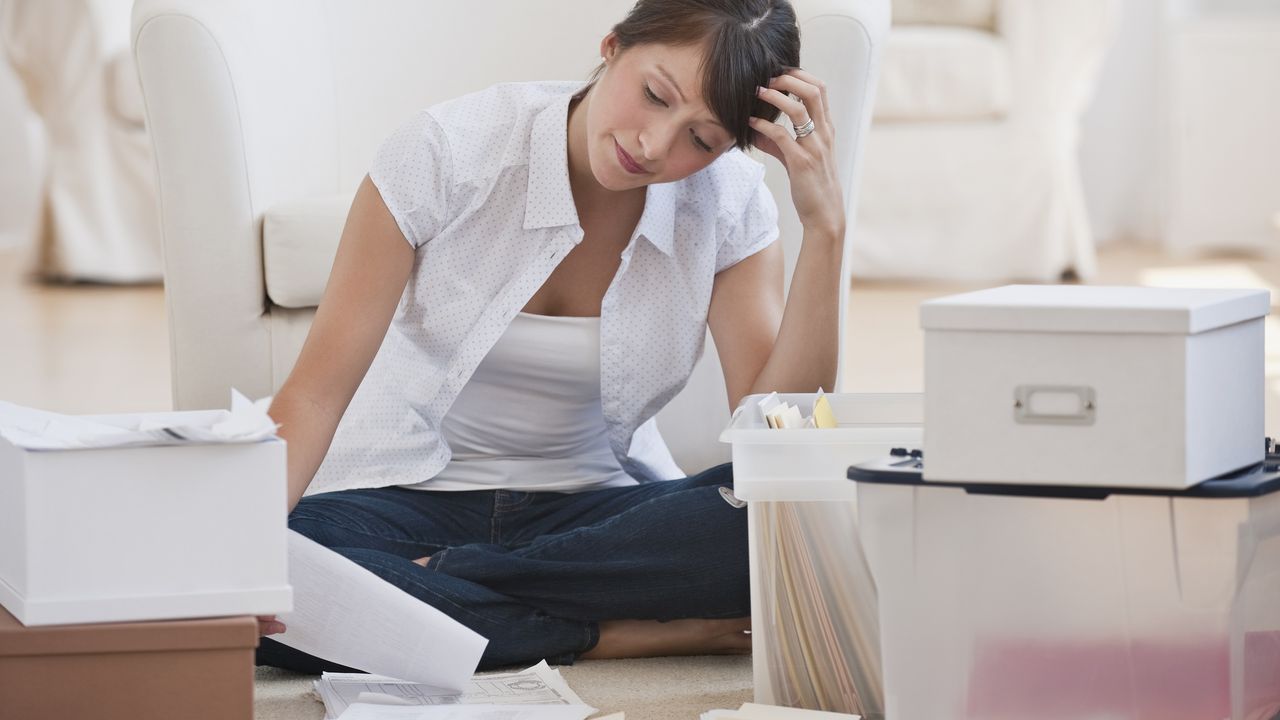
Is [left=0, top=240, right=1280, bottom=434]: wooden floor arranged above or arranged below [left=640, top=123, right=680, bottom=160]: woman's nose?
below

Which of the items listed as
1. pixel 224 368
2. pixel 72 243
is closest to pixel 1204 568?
pixel 224 368

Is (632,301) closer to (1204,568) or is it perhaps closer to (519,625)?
(519,625)

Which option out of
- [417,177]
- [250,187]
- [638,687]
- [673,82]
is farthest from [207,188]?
[638,687]

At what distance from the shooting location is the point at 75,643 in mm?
996

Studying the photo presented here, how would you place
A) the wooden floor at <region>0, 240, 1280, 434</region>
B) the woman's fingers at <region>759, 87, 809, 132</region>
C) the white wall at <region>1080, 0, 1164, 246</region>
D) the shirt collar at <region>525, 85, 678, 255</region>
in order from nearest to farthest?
the woman's fingers at <region>759, 87, 809, 132</region>
the shirt collar at <region>525, 85, 678, 255</region>
the wooden floor at <region>0, 240, 1280, 434</region>
the white wall at <region>1080, 0, 1164, 246</region>

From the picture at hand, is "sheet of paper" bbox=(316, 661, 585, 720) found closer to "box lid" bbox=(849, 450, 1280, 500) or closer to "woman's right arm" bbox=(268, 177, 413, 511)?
"woman's right arm" bbox=(268, 177, 413, 511)

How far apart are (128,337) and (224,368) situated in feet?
5.23

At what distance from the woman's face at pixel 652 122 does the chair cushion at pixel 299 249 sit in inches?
18.9

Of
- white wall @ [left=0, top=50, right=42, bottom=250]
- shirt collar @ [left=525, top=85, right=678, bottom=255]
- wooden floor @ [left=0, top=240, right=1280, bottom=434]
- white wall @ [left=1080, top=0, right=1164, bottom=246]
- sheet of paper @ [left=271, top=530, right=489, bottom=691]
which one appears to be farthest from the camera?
white wall @ [left=0, top=50, right=42, bottom=250]

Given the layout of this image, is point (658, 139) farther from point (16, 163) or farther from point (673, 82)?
point (16, 163)

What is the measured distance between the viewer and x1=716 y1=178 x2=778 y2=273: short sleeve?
149 cm

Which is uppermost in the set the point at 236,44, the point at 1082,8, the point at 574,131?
the point at 1082,8

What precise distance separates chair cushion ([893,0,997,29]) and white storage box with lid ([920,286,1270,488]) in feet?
8.99

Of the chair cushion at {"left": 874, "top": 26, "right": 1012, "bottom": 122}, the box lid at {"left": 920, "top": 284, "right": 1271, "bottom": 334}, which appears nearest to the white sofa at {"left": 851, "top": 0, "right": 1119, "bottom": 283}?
the chair cushion at {"left": 874, "top": 26, "right": 1012, "bottom": 122}
